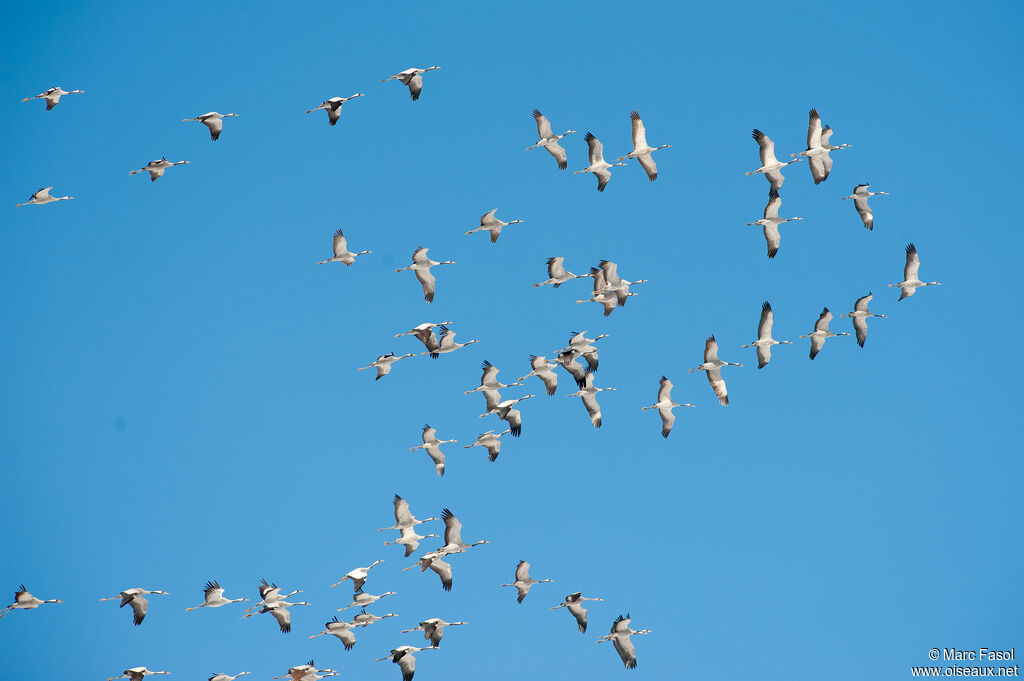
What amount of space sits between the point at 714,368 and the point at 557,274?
7032 millimetres

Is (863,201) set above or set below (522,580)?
above

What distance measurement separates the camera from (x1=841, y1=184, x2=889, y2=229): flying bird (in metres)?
49.0

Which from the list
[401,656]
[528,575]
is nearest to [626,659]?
[528,575]

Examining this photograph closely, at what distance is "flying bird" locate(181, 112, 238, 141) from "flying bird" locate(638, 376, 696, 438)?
1859 cm

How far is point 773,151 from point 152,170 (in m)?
22.2

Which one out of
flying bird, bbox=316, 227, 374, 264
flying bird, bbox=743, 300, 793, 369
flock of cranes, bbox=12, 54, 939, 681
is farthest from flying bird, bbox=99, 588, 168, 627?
flying bird, bbox=743, 300, 793, 369

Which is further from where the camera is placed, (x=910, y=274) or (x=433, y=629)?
(x=910, y=274)

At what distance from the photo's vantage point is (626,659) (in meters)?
43.3

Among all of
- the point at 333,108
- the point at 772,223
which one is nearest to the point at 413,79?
the point at 333,108

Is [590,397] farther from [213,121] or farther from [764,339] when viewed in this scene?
[213,121]

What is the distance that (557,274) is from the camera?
151ft

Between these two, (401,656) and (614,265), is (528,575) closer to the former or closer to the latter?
(401,656)

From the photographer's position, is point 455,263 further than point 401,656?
Yes

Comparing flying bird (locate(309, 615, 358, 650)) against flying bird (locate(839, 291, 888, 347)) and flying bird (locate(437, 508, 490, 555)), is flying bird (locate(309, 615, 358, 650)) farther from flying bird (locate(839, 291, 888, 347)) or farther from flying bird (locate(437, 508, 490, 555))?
flying bird (locate(839, 291, 888, 347))
